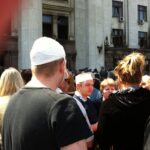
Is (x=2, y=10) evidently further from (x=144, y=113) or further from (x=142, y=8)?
(x=142, y=8)

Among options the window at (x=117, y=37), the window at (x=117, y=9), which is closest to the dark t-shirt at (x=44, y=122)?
the window at (x=117, y=37)

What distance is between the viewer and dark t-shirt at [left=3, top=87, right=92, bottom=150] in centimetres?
169

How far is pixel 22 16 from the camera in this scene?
38.1 inches

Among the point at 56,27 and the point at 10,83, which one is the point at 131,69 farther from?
the point at 56,27

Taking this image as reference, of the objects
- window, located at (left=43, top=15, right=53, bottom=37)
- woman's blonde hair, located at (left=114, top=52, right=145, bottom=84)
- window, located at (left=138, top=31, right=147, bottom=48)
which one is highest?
window, located at (left=43, top=15, right=53, bottom=37)

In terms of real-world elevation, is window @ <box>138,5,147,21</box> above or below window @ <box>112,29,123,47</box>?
above

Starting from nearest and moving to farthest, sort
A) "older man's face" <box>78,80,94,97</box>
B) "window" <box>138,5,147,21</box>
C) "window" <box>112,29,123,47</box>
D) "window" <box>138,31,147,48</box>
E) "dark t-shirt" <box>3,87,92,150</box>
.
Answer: "dark t-shirt" <box>3,87,92,150</box>
"older man's face" <box>78,80,94,97</box>
"window" <box>112,29,123,47</box>
"window" <box>138,31,147,48</box>
"window" <box>138,5,147,21</box>

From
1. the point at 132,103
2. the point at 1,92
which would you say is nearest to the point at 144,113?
the point at 132,103

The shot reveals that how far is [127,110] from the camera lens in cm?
339

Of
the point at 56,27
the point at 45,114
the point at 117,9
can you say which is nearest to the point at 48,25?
the point at 56,27

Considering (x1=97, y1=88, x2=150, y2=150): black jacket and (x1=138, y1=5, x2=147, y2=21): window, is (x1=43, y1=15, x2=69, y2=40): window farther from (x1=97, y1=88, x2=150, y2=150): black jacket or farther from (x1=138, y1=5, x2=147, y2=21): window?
(x1=97, y1=88, x2=150, y2=150): black jacket

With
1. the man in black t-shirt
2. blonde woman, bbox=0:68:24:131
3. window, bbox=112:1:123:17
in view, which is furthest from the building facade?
the man in black t-shirt

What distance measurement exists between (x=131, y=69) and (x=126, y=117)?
15.8 inches

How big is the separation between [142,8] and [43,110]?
147 feet
